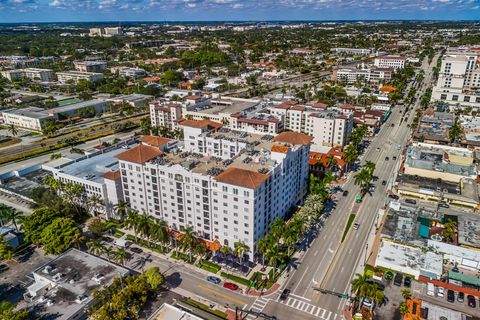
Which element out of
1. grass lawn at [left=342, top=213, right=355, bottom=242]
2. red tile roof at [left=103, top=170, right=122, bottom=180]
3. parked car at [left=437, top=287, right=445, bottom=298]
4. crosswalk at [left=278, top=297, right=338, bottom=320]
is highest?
red tile roof at [left=103, top=170, right=122, bottom=180]

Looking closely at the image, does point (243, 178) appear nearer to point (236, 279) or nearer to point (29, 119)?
point (236, 279)

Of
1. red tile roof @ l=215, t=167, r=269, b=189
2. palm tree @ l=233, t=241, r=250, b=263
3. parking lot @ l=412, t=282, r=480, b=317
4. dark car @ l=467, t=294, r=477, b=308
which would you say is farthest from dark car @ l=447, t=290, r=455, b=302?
red tile roof @ l=215, t=167, r=269, b=189

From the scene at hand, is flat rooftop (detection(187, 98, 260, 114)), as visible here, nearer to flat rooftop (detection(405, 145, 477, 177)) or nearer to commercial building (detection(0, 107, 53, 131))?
flat rooftop (detection(405, 145, 477, 177))

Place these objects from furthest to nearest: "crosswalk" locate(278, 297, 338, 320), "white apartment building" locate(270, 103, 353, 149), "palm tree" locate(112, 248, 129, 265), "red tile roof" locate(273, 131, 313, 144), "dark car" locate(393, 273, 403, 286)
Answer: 1. "white apartment building" locate(270, 103, 353, 149)
2. "red tile roof" locate(273, 131, 313, 144)
3. "palm tree" locate(112, 248, 129, 265)
4. "dark car" locate(393, 273, 403, 286)
5. "crosswalk" locate(278, 297, 338, 320)

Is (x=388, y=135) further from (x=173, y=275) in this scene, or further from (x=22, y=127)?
(x=22, y=127)

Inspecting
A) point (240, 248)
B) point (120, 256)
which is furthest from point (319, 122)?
point (120, 256)

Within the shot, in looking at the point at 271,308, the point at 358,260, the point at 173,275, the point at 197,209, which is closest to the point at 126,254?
the point at 173,275

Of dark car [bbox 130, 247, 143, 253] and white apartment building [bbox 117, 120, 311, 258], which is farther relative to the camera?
dark car [bbox 130, 247, 143, 253]
